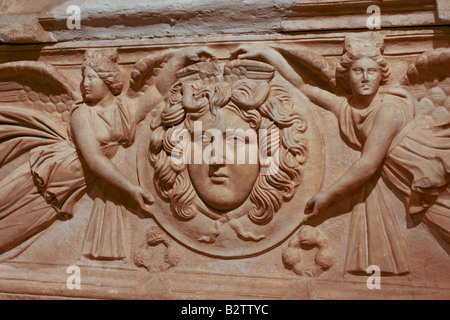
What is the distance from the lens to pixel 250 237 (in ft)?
7.50

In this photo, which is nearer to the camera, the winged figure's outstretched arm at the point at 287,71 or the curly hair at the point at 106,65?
the winged figure's outstretched arm at the point at 287,71

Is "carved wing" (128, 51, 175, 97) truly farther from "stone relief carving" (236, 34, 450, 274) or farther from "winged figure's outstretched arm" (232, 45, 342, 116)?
"stone relief carving" (236, 34, 450, 274)

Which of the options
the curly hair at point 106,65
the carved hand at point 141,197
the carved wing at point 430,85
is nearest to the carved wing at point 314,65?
the carved wing at point 430,85

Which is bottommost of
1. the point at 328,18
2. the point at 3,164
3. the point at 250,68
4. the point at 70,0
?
the point at 3,164

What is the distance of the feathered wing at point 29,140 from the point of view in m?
2.57

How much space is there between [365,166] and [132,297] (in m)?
1.19

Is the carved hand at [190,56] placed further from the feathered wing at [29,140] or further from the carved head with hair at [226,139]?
the feathered wing at [29,140]

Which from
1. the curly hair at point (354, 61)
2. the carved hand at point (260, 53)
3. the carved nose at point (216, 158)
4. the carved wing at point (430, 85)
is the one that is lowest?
the carved nose at point (216, 158)

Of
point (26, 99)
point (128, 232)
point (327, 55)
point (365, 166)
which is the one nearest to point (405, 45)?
point (327, 55)

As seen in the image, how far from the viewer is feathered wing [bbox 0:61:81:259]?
2.57m

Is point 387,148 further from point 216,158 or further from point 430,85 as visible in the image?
point 216,158

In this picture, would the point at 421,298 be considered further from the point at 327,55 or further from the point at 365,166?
the point at 327,55

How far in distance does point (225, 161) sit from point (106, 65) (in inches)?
29.7

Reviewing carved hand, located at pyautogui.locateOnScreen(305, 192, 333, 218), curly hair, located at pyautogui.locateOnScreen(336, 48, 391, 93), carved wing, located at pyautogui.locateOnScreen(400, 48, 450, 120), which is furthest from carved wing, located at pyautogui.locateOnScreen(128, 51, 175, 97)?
carved wing, located at pyautogui.locateOnScreen(400, 48, 450, 120)
